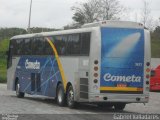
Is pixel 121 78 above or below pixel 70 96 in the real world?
above

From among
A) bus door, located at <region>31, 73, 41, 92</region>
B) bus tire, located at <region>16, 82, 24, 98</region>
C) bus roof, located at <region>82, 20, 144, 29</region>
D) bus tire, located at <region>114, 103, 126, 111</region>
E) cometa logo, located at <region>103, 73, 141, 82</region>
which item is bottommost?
bus tire, located at <region>114, 103, 126, 111</region>

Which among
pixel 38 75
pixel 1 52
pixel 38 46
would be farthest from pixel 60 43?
pixel 1 52

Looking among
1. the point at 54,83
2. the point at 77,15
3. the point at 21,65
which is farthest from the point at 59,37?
the point at 77,15

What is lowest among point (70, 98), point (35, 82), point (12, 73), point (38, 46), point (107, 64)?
point (70, 98)

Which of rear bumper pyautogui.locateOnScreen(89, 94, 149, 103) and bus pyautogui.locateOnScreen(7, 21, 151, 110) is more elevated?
bus pyautogui.locateOnScreen(7, 21, 151, 110)

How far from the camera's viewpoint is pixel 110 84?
22.4 m

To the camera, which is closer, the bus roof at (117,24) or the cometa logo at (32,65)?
the bus roof at (117,24)

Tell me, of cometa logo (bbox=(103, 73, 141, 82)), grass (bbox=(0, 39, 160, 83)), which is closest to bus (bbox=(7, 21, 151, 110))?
cometa logo (bbox=(103, 73, 141, 82))

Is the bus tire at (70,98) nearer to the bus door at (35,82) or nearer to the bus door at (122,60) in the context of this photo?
the bus door at (122,60)

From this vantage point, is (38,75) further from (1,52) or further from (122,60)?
(1,52)

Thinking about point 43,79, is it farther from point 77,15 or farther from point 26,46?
point 77,15

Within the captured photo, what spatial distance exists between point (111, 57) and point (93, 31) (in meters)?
1.21

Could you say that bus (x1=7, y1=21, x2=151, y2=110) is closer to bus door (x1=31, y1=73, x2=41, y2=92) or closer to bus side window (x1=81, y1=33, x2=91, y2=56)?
bus side window (x1=81, y1=33, x2=91, y2=56)

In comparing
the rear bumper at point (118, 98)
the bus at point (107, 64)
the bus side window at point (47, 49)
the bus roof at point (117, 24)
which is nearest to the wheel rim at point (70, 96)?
the bus at point (107, 64)
